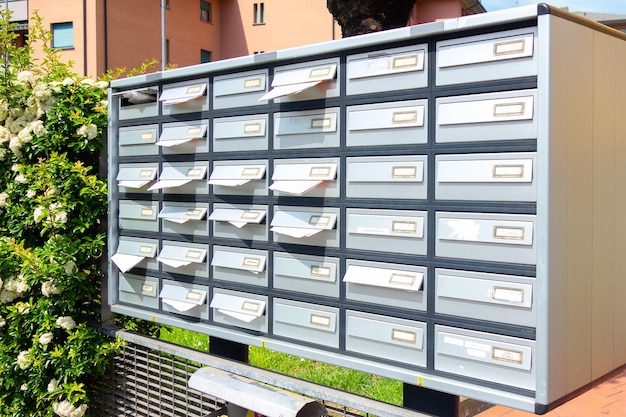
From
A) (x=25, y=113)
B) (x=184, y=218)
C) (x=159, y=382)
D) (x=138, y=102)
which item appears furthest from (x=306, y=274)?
(x=25, y=113)

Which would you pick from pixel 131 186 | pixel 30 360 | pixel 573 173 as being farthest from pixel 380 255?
pixel 30 360

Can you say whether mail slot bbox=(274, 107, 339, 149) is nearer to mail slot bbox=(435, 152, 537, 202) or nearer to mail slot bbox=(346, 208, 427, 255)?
mail slot bbox=(346, 208, 427, 255)

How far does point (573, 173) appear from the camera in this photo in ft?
6.65

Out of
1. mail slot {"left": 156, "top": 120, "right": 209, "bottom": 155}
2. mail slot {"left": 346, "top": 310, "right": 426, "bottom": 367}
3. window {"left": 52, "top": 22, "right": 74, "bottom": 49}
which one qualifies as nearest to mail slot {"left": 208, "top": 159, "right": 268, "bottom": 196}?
mail slot {"left": 156, "top": 120, "right": 209, "bottom": 155}

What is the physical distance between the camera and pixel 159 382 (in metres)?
3.44

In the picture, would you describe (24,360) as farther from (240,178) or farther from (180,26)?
(180,26)

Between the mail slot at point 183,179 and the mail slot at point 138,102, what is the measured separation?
0.31 m

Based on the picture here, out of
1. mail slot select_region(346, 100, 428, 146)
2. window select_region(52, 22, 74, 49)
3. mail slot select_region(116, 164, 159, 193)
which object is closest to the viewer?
mail slot select_region(346, 100, 428, 146)

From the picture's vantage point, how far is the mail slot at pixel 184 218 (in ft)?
9.98

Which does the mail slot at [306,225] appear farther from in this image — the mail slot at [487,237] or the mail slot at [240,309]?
the mail slot at [487,237]

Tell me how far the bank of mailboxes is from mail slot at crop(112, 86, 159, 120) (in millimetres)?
38

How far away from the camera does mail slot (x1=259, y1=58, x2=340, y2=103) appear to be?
8.11ft

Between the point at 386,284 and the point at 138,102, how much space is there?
1.80 metres

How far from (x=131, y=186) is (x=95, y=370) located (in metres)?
1.13
